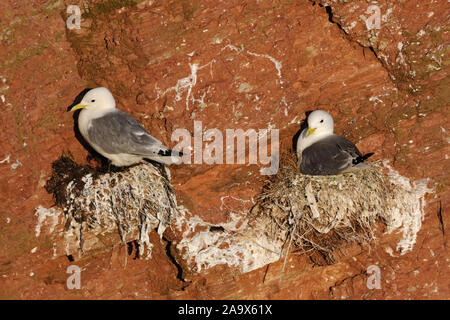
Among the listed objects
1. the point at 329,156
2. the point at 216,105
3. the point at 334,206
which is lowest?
the point at 334,206

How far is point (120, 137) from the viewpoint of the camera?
5.11 m

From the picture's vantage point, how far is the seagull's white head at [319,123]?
216 inches

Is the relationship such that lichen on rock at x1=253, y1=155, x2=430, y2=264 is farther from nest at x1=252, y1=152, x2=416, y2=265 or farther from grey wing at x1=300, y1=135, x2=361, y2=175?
grey wing at x1=300, y1=135, x2=361, y2=175

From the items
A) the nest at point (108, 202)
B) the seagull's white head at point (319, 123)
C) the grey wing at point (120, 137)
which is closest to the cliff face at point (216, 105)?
the nest at point (108, 202)

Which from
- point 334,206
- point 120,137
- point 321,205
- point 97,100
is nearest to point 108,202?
point 120,137

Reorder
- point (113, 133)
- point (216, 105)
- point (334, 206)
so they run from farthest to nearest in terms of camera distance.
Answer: point (216, 105) → point (334, 206) → point (113, 133)

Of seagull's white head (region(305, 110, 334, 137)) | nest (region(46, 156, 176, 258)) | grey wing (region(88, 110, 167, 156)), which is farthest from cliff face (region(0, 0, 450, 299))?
grey wing (region(88, 110, 167, 156))

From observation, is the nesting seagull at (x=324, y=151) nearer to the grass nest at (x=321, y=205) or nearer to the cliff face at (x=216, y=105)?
the grass nest at (x=321, y=205)

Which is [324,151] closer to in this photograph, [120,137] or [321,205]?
[321,205]

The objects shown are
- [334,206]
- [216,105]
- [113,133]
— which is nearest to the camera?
[113,133]

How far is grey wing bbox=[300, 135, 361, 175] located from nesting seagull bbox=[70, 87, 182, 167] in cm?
144

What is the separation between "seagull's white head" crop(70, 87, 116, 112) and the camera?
17.0 feet

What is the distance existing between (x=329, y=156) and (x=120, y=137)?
224cm

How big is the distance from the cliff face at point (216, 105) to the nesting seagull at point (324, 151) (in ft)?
1.12
